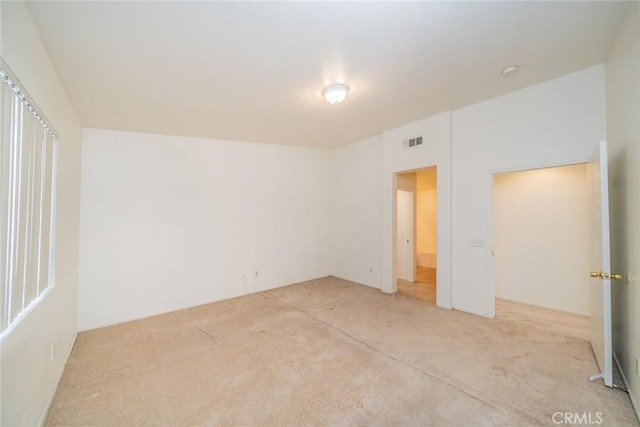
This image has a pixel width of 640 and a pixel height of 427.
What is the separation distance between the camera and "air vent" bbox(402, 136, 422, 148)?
420 centimetres

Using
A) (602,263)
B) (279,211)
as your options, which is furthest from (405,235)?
(602,263)

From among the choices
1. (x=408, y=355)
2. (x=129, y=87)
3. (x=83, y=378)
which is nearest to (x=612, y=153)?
(x=408, y=355)

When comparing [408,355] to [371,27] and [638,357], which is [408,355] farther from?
[371,27]

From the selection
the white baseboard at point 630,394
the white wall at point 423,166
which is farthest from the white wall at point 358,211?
the white baseboard at point 630,394

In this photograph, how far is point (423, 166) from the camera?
4172mm

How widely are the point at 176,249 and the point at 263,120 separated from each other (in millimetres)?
2490

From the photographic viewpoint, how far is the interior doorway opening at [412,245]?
16.3 feet

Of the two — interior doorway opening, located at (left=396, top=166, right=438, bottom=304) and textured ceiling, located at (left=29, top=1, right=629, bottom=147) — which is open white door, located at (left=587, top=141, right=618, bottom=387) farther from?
interior doorway opening, located at (left=396, top=166, right=438, bottom=304)

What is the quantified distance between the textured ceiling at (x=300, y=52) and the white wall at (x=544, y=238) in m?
1.75

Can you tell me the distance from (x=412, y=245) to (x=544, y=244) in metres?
2.19

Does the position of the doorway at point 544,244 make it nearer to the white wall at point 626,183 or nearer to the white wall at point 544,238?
the white wall at point 544,238

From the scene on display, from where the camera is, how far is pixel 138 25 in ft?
6.21

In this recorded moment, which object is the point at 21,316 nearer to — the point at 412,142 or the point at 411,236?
the point at 412,142

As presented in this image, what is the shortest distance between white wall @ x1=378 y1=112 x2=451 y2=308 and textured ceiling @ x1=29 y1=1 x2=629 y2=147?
19.9 inches
